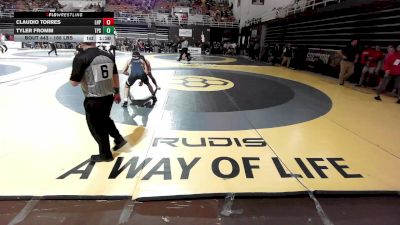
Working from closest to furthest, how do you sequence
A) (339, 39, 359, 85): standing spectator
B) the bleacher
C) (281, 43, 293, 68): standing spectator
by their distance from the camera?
the bleacher, (339, 39, 359, 85): standing spectator, (281, 43, 293, 68): standing spectator

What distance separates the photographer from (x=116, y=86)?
383cm

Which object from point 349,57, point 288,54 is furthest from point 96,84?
point 288,54

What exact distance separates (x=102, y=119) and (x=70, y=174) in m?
0.72

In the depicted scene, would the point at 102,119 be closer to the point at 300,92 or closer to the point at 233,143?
the point at 233,143

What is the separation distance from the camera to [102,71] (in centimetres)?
346

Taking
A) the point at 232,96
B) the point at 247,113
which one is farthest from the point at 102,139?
the point at 232,96

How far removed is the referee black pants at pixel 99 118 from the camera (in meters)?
3.46

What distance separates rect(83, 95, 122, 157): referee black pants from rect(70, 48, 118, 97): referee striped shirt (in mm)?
80

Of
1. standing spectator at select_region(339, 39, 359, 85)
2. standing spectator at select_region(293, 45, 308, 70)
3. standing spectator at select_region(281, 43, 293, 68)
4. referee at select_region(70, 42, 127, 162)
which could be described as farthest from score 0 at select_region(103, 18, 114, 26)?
standing spectator at select_region(281, 43, 293, 68)

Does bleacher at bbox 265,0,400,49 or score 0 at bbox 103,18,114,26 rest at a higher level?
bleacher at bbox 265,0,400,49

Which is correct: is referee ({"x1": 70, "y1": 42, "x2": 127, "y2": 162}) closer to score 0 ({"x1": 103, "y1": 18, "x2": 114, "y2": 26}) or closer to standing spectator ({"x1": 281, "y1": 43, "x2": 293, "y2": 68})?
score 0 ({"x1": 103, "y1": 18, "x2": 114, "y2": 26})

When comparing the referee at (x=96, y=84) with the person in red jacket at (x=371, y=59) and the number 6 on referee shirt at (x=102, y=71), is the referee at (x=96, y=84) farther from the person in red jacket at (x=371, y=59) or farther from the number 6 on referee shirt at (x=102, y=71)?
the person in red jacket at (x=371, y=59)

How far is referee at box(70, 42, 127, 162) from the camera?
11.0 feet
